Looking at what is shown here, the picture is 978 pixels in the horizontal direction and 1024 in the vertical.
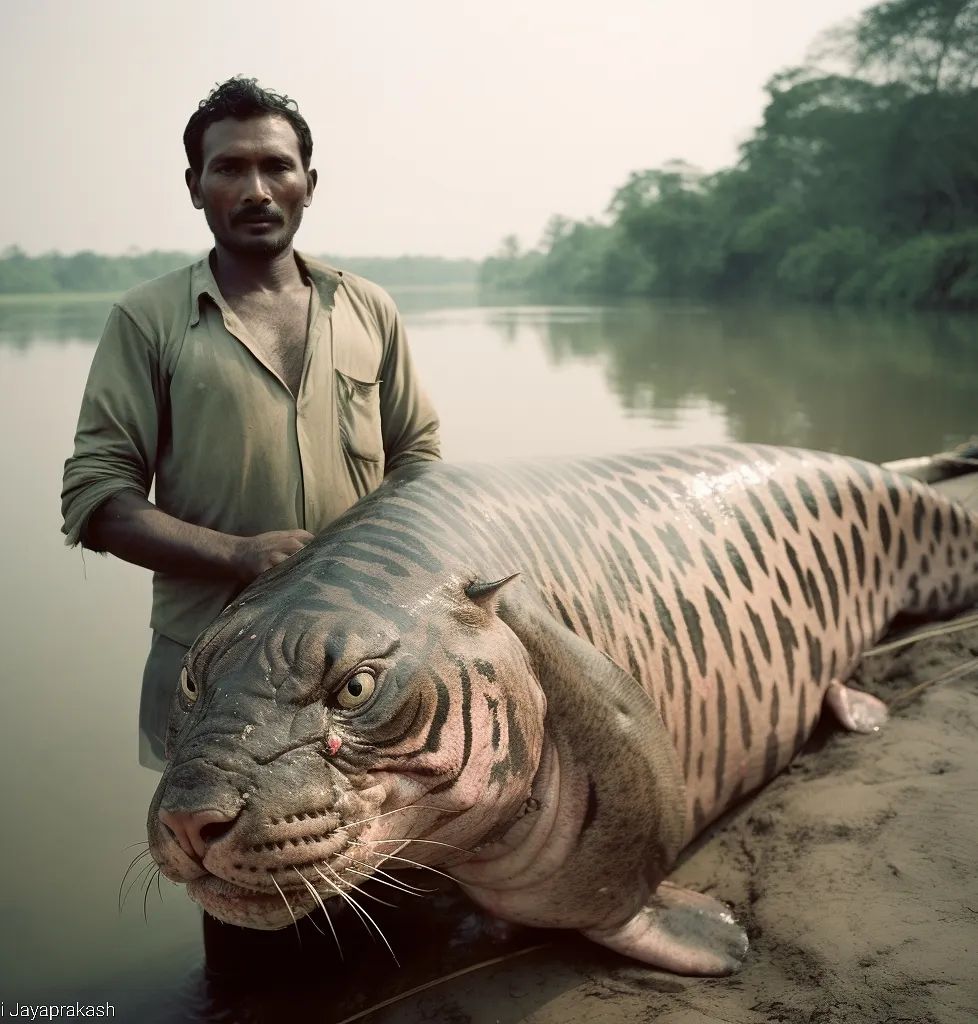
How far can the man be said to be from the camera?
313 centimetres

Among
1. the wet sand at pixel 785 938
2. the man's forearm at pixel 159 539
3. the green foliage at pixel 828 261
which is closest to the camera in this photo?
the wet sand at pixel 785 938

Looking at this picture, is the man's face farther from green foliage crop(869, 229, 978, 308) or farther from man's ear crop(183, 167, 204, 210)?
green foliage crop(869, 229, 978, 308)

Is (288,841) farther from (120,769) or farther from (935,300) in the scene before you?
(935,300)

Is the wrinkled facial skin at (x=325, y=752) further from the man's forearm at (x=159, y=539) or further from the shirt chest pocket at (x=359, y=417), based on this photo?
the shirt chest pocket at (x=359, y=417)

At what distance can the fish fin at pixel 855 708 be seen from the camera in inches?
151

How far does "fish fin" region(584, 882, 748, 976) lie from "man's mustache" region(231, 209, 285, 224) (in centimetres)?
239

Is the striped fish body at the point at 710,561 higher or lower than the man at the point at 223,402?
lower

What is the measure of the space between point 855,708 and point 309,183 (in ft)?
9.01

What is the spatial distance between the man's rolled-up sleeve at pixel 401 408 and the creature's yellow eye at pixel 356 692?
154 cm

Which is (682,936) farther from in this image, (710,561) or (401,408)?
(401,408)

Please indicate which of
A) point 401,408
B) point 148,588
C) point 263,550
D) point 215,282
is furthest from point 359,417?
point 148,588

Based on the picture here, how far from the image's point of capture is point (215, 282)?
3379 millimetres

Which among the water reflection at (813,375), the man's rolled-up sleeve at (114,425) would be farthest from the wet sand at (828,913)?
the water reflection at (813,375)

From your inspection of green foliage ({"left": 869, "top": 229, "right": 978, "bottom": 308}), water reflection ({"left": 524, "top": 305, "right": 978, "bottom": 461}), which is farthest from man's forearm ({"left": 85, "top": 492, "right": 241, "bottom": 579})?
green foliage ({"left": 869, "top": 229, "right": 978, "bottom": 308})
